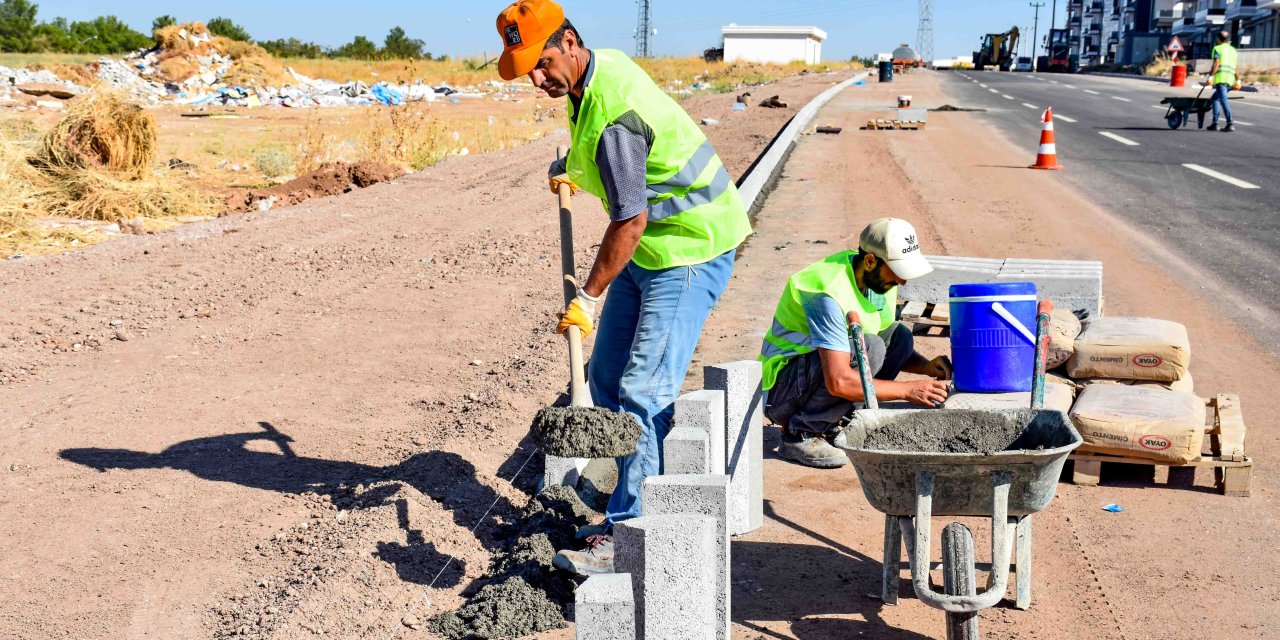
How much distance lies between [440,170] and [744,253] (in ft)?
22.7

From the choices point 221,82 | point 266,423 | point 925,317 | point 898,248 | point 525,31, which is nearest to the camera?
point 525,31

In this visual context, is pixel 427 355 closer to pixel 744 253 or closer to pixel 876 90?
pixel 744 253

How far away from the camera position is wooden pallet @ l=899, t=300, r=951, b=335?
6.70m

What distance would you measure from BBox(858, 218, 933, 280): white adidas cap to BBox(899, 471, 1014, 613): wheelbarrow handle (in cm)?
142

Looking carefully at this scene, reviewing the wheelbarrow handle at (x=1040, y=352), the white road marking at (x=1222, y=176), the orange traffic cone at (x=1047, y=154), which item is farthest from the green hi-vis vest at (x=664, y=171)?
the orange traffic cone at (x=1047, y=154)

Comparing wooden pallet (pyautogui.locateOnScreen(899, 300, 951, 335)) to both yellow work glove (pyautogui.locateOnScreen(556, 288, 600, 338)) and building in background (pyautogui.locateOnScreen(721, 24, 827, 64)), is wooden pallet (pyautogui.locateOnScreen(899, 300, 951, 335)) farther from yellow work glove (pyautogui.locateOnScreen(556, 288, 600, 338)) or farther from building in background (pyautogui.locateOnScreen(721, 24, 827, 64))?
building in background (pyautogui.locateOnScreen(721, 24, 827, 64))

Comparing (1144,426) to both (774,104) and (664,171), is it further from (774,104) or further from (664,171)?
(774,104)

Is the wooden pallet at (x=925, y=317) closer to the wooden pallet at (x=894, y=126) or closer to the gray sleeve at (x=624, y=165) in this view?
the gray sleeve at (x=624, y=165)

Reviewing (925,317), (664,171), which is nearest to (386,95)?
(925,317)

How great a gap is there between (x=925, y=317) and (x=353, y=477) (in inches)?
142

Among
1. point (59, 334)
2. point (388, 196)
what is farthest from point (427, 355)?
point (388, 196)

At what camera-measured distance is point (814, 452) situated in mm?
5066

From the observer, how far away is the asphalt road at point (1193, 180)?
339 inches

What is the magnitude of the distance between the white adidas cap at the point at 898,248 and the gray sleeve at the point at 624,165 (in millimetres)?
1273
